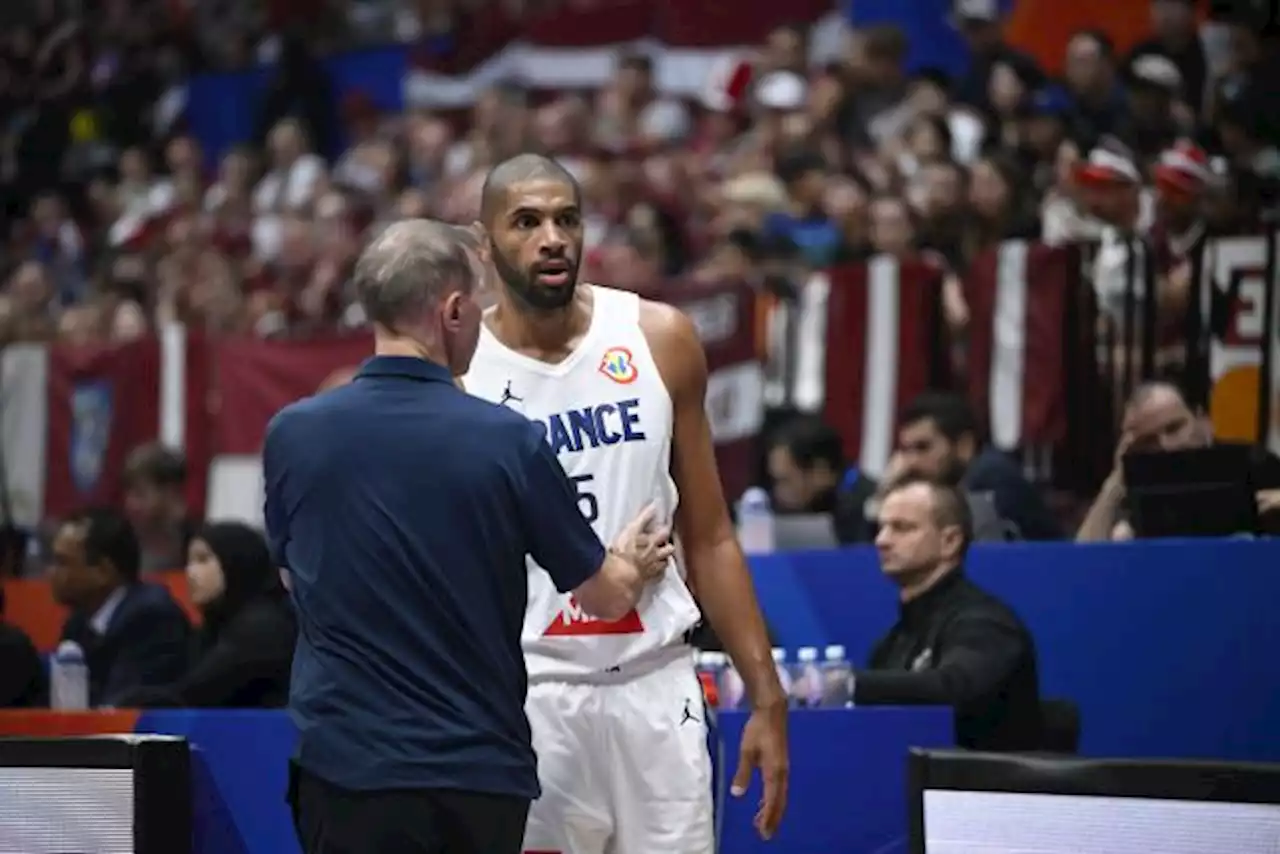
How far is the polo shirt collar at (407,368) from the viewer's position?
15.0 ft

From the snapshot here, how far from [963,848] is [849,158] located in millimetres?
8174

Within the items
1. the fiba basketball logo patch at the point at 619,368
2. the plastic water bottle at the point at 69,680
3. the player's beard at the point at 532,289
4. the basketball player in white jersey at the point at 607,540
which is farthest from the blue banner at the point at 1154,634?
the player's beard at the point at 532,289

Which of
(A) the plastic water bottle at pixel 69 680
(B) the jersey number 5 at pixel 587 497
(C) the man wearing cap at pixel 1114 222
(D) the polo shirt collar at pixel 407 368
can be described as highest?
(C) the man wearing cap at pixel 1114 222

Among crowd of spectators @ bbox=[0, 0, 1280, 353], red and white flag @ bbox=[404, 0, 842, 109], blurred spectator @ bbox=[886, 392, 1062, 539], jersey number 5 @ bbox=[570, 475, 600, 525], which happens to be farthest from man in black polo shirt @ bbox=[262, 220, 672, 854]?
red and white flag @ bbox=[404, 0, 842, 109]

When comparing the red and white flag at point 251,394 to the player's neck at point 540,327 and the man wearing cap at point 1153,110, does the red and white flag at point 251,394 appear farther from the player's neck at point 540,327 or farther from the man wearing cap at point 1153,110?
the player's neck at point 540,327

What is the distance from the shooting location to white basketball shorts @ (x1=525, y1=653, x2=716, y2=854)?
520 cm

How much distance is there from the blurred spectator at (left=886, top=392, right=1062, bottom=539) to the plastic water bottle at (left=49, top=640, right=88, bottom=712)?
3118mm

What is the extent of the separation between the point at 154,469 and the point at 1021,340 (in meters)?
3.87

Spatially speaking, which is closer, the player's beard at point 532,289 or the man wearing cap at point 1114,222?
the player's beard at point 532,289

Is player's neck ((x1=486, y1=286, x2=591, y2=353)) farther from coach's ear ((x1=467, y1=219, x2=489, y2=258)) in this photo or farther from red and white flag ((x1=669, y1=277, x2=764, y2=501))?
red and white flag ((x1=669, y1=277, x2=764, y2=501))

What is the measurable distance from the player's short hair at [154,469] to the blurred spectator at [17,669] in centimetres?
280

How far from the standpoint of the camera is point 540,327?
5.41m

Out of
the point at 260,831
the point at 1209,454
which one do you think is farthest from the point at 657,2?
the point at 260,831

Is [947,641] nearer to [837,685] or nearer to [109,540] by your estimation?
[837,685]
